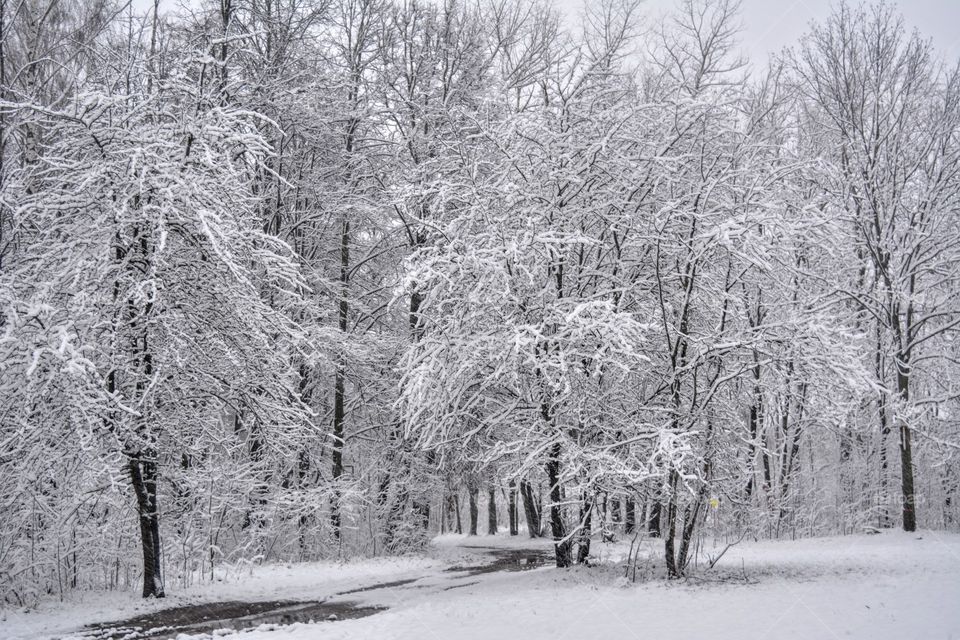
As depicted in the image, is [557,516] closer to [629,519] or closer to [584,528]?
[584,528]

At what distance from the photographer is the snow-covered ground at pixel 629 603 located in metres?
7.61

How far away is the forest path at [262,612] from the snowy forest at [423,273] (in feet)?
4.49

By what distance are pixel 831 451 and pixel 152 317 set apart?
25.5m

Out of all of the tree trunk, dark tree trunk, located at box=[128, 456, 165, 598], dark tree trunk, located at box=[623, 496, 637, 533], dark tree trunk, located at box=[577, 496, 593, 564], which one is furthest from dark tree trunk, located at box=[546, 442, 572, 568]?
dark tree trunk, located at box=[128, 456, 165, 598]

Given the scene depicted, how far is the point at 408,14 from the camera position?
1895cm

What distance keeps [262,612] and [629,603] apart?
16.9 ft

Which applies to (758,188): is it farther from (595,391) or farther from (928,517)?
(928,517)

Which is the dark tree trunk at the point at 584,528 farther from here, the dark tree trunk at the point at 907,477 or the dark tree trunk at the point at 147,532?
the dark tree trunk at the point at 907,477

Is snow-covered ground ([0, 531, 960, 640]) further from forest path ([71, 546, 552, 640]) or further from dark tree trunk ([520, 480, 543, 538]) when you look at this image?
dark tree trunk ([520, 480, 543, 538])

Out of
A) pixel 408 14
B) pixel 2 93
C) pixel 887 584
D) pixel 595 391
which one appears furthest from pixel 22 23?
pixel 887 584

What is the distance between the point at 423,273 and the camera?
10.4 metres

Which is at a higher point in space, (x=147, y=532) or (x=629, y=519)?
(x=147, y=532)

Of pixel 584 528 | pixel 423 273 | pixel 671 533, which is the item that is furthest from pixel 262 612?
pixel 671 533

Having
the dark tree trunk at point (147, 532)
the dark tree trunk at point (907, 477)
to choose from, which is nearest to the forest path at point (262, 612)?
the dark tree trunk at point (147, 532)
